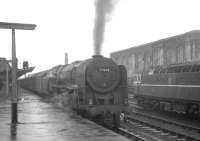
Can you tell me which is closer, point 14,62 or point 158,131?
point 14,62

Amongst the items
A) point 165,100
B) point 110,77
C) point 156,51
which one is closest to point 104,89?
point 110,77

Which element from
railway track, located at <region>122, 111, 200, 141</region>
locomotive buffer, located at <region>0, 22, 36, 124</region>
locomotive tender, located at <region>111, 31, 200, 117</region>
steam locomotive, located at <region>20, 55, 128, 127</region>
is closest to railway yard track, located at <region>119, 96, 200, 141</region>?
railway track, located at <region>122, 111, 200, 141</region>

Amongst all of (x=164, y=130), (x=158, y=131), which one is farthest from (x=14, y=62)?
(x=164, y=130)

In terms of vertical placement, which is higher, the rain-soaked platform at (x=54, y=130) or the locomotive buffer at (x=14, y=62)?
the locomotive buffer at (x=14, y=62)

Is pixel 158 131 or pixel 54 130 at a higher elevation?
pixel 54 130

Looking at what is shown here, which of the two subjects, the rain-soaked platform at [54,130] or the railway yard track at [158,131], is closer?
the rain-soaked platform at [54,130]

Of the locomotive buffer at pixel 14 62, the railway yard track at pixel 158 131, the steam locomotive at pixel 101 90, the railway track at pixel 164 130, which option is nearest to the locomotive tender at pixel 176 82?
the railway yard track at pixel 158 131

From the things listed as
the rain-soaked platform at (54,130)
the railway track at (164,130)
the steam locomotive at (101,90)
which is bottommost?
the railway track at (164,130)

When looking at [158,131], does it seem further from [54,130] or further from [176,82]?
[176,82]

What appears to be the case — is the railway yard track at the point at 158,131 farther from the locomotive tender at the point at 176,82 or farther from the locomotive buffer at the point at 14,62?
the locomotive buffer at the point at 14,62

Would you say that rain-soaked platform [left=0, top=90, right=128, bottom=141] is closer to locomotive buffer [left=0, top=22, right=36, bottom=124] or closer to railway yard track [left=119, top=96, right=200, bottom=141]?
locomotive buffer [left=0, top=22, right=36, bottom=124]

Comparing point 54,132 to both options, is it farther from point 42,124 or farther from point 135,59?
point 135,59

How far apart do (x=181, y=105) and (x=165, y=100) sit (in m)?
1.64

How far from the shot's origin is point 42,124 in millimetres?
12578
